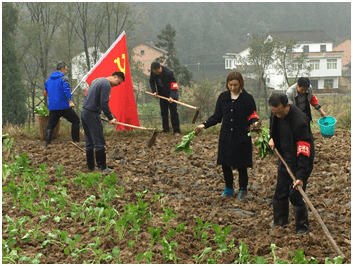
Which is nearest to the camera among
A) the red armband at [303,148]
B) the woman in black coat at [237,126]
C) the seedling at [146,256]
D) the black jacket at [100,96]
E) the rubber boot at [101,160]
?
the seedling at [146,256]

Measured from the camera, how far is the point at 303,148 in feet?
15.3

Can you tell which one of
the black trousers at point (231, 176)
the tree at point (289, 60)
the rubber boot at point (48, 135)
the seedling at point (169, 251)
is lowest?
the seedling at point (169, 251)

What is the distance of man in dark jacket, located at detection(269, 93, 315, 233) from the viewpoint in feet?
15.2

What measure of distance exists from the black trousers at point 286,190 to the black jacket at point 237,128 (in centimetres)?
108

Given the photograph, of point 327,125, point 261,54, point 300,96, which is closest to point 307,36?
point 261,54

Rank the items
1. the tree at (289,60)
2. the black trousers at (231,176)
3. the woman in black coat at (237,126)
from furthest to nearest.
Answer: the tree at (289,60) → the black trousers at (231,176) → the woman in black coat at (237,126)

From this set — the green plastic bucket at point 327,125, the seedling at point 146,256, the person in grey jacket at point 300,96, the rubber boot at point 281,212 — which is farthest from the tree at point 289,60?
the seedling at point 146,256

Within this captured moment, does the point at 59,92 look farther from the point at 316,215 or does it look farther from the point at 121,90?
the point at 316,215

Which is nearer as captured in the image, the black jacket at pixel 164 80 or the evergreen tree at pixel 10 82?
the black jacket at pixel 164 80

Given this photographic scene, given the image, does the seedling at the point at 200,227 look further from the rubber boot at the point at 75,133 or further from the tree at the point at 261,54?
the tree at the point at 261,54

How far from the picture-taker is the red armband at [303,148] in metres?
4.66

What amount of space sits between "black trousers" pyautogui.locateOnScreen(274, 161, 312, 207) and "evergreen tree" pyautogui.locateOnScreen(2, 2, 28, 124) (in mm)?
23697

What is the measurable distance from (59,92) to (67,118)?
0.54 metres

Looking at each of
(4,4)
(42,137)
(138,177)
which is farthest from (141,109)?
(138,177)
